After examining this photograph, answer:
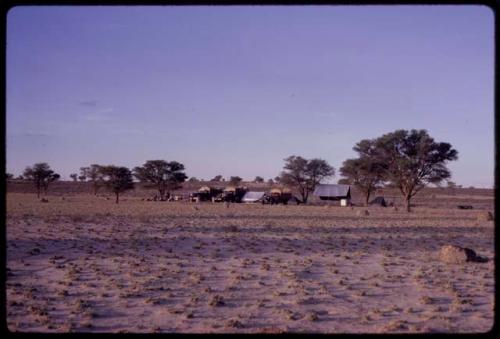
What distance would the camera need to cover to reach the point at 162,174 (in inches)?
2549

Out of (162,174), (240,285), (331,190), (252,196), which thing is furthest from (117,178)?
(240,285)

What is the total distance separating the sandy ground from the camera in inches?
254

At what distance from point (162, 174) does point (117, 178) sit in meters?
8.50

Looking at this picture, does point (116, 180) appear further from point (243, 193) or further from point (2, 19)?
point (2, 19)

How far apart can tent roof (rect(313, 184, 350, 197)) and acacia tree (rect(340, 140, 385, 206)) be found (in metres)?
6.93

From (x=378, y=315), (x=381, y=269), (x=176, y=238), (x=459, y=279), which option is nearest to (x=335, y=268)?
(x=381, y=269)

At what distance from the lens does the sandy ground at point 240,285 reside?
21.2 feet

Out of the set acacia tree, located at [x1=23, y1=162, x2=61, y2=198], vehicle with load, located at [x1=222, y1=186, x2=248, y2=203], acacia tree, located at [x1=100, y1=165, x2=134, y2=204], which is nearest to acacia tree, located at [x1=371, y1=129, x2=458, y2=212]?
vehicle with load, located at [x1=222, y1=186, x2=248, y2=203]

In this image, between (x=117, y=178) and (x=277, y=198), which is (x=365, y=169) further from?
(x=117, y=178)

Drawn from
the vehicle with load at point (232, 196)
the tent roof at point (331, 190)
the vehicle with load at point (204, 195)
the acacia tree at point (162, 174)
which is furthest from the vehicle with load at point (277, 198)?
the acacia tree at point (162, 174)

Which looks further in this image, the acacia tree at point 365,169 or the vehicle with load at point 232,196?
the vehicle with load at point 232,196

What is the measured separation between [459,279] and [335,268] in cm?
258

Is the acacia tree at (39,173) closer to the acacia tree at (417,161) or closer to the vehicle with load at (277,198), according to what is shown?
the vehicle with load at (277,198)

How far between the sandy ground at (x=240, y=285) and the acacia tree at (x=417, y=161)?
22.5 m
